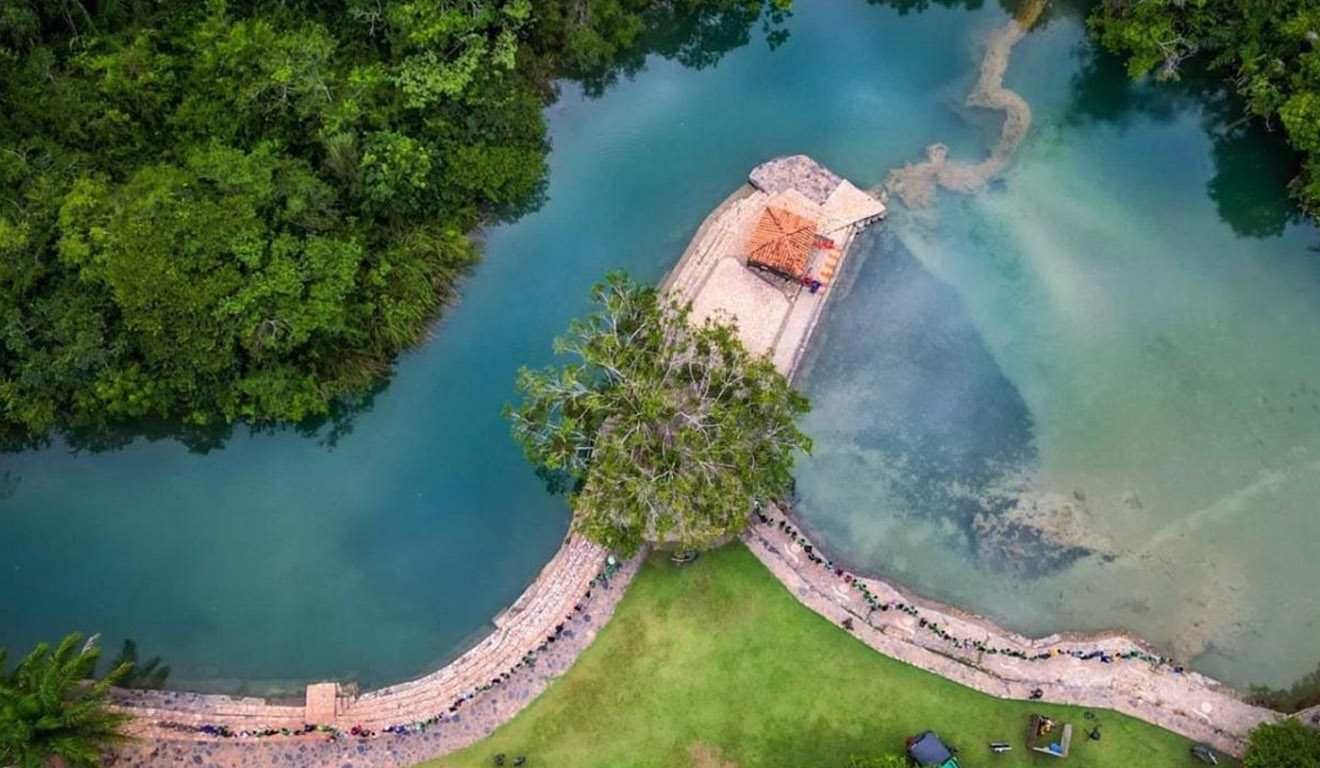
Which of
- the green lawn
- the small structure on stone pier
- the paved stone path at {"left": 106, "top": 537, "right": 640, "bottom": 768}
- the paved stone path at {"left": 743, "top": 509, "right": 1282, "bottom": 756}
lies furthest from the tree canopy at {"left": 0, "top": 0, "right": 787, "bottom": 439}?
the paved stone path at {"left": 743, "top": 509, "right": 1282, "bottom": 756}

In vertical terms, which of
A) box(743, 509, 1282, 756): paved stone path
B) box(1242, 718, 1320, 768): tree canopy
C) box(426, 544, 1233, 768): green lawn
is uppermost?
box(743, 509, 1282, 756): paved stone path

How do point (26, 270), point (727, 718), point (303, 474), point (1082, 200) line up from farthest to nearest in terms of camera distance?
1. point (1082, 200)
2. point (303, 474)
3. point (727, 718)
4. point (26, 270)

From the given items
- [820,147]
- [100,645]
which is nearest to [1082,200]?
[820,147]

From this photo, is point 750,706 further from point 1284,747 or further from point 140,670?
point 140,670

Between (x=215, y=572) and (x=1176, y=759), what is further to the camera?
(x=215, y=572)

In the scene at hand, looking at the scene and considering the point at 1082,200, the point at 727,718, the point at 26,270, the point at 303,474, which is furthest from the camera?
the point at 1082,200

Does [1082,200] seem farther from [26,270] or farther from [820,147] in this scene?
[26,270]

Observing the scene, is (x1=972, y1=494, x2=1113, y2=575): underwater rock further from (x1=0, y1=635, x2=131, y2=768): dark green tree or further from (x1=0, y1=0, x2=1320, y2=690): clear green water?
(x1=0, y1=635, x2=131, y2=768): dark green tree
